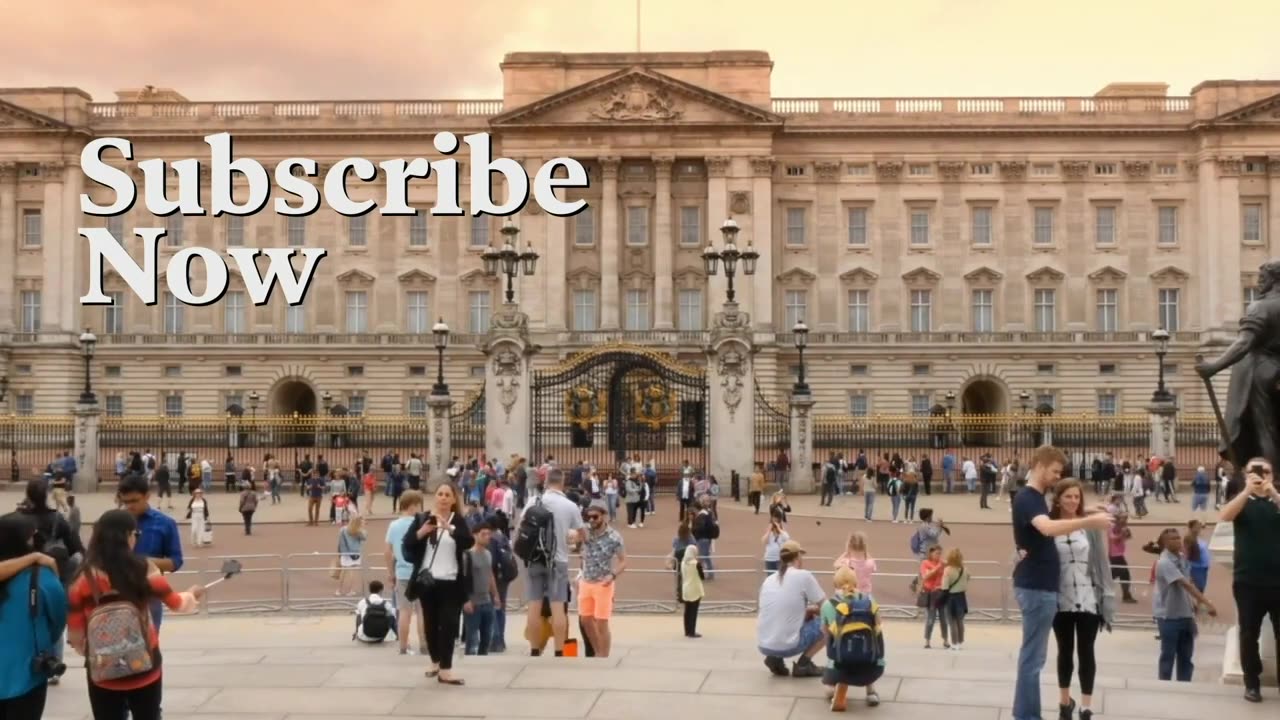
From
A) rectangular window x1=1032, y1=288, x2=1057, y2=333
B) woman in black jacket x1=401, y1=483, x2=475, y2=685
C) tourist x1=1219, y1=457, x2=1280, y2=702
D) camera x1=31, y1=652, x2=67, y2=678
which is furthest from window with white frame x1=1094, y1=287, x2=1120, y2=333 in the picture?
camera x1=31, y1=652, x2=67, y2=678

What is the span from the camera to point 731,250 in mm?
37500

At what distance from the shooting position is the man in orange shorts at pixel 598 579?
13914 mm

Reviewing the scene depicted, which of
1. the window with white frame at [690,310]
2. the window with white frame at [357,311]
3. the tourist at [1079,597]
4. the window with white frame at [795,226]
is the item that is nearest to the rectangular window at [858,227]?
the window with white frame at [795,226]

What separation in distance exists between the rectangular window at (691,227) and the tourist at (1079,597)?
2149 inches

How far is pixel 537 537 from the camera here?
547 inches

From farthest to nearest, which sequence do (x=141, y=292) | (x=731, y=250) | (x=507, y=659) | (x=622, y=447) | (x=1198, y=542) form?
(x=141, y=292)
(x=622, y=447)
(x=731, y=250)
(x=1198, y=542)
(x=507, y=659)

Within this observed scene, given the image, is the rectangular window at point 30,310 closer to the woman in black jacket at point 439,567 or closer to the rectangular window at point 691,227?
the rectangular window at point 691,227

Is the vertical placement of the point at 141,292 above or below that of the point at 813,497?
above

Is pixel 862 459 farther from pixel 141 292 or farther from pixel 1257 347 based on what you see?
pixel 141 292

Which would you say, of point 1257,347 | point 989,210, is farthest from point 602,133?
point 1257,347

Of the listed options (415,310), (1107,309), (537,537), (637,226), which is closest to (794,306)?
(637,226)

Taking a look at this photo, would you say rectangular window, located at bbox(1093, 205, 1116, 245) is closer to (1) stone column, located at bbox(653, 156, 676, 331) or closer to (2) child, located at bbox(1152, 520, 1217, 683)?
(1) stone column, located at bbox(653, 156, 676, 331)

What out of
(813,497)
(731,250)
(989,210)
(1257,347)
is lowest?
(813,497)

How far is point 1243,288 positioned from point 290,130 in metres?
43.2
